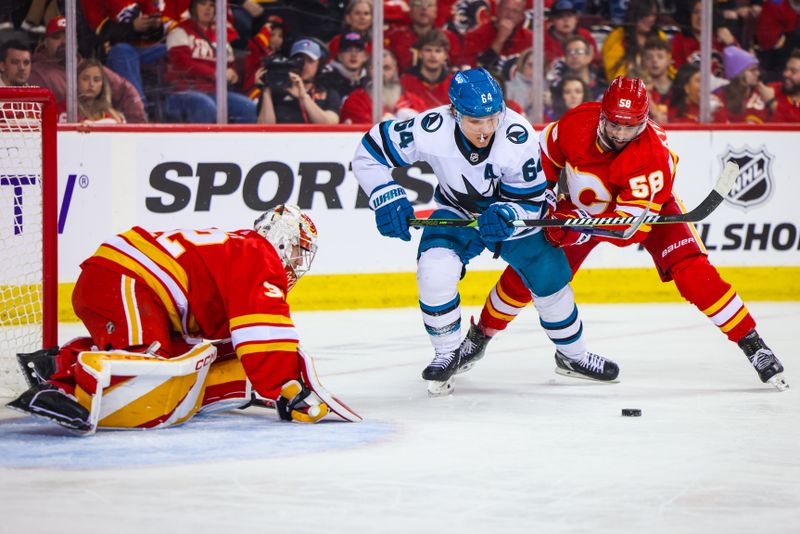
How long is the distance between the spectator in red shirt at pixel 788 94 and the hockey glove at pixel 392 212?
354cm

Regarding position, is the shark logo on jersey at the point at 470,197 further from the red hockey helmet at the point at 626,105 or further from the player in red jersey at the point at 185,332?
the player in red jersey at the point at 185,332

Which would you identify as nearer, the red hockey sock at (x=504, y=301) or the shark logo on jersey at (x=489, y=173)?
the shark logo on jersey at (x=489, y=173)

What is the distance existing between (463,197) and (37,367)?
140cm

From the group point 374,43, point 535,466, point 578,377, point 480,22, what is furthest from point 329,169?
point 535,466

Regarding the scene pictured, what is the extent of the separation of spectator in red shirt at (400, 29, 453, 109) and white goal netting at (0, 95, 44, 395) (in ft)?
6.85

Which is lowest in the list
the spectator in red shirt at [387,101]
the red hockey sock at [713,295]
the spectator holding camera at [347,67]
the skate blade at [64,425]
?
the skate blade at [64,425]

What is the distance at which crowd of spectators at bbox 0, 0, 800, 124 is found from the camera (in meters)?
6.26

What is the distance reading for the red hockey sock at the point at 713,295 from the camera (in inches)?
176

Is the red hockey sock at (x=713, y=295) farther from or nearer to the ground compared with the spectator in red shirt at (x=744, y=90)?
nearer to the ground

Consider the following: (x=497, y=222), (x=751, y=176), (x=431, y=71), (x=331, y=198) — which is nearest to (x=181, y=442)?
(x=497, y=222)

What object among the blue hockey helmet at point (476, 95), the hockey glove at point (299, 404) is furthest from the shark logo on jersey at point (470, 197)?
the hockey glove at point (299, 404)

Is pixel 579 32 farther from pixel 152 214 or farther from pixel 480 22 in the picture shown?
pixel 152 214

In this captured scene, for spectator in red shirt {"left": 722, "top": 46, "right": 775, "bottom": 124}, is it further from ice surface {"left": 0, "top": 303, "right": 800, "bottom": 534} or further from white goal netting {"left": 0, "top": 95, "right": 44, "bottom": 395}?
white goal netting {"left": 0, "top": 95, "right": 44, "bottom": 395}

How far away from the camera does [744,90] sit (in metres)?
7.22
